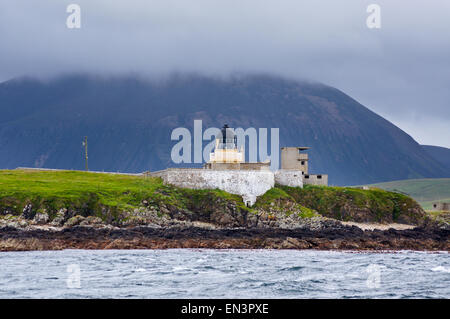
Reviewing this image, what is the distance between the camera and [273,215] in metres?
94.2

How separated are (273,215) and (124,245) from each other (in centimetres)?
2527

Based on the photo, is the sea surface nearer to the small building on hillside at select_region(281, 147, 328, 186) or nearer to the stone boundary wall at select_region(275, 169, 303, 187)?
the stone boundary wall at select_region(275, 169, 303, 187)

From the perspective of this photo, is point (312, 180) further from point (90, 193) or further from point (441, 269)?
point (441, 269)

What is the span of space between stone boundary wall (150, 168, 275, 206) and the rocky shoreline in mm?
13353

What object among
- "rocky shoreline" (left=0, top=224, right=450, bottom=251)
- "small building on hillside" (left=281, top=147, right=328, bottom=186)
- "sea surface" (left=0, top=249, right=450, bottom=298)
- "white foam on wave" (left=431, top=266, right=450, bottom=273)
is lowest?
"white foam on wave" (left=431, top=266, right=450, bottom=273)

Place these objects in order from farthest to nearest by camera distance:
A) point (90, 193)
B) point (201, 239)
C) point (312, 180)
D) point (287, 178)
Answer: point (312, 180), point (287, 178), point (90, 193), point (201, 239)

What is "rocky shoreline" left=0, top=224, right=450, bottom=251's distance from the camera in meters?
75.0

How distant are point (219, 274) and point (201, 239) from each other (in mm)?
25906

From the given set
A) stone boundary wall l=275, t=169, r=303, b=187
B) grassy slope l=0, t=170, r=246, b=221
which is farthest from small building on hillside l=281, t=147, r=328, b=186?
grassy slope l=0, t=170, r=246, b=221

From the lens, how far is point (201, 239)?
79375 millimetres

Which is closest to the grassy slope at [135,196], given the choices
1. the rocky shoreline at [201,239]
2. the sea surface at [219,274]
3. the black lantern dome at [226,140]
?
the rocky shoreline at [201,239]

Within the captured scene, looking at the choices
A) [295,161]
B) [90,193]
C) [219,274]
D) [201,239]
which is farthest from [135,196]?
[219,274]

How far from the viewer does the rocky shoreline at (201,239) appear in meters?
75.0
